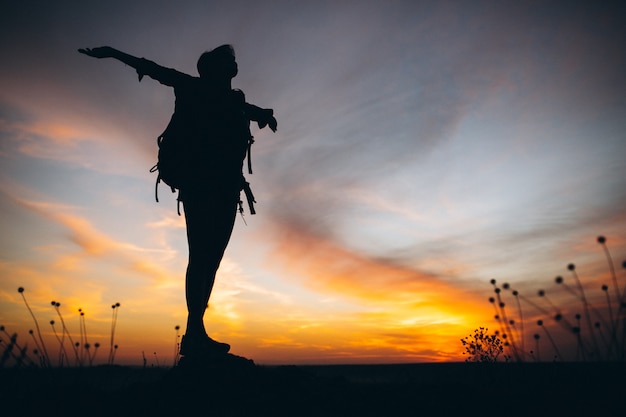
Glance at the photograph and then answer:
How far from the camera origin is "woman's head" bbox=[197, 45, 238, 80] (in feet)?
16.4

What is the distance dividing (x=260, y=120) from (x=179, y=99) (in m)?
1.12

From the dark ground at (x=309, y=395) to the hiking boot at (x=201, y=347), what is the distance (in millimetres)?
377

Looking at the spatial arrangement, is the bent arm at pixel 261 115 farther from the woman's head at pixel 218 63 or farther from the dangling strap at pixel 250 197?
the dangling strap at pixel 250 197

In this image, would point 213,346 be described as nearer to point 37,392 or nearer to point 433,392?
point 37,392

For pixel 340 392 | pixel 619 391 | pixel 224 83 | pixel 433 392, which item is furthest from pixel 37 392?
pixel 619 391

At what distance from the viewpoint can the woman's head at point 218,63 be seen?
499 cm

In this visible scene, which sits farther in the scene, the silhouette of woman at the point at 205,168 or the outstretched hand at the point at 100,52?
the silhouette of woman at the point at 205,168

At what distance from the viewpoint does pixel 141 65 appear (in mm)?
4520

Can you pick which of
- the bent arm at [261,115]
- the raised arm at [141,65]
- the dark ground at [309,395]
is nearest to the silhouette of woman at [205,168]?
the raised arm at [141,65]

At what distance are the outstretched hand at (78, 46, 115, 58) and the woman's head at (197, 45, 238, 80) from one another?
1128mm

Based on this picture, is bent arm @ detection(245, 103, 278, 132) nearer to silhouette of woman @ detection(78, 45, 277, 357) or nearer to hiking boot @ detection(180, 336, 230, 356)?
silhouette of woman @ detection(78, 45, 277, 357)

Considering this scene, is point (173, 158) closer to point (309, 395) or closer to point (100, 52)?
point (100, 52)

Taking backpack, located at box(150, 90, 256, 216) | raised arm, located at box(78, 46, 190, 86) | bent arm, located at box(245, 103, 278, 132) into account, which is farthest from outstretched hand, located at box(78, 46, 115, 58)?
bent arm, located at box(245, 103, 278, 132)

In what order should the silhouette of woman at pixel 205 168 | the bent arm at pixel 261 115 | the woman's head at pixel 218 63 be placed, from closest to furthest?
the silhouette of woman at pixel 205 168 < the woman's head at pixel 218 63 < the bent arm at pixel 261 115
